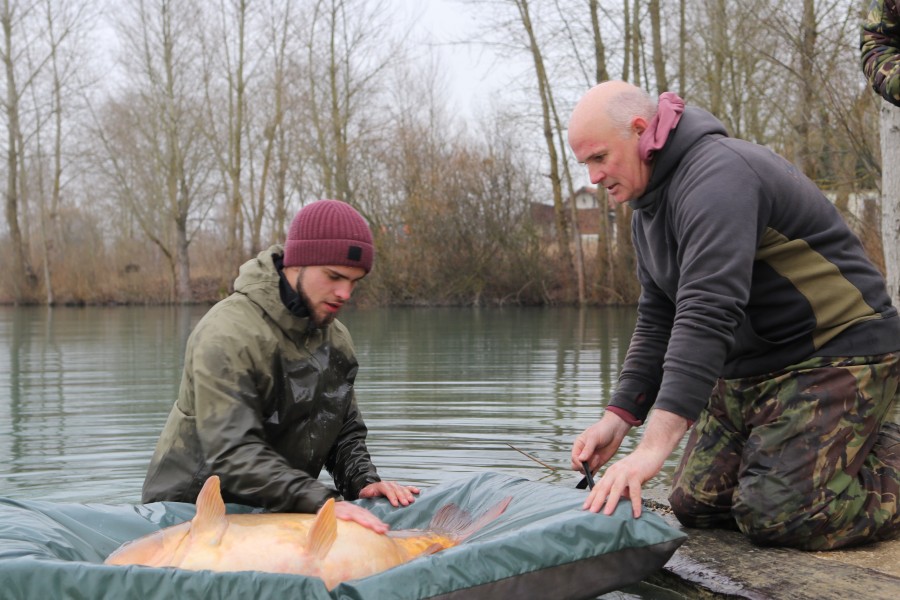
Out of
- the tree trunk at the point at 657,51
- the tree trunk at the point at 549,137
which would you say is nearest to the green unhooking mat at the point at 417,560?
the tree trunk at the point at 657,51

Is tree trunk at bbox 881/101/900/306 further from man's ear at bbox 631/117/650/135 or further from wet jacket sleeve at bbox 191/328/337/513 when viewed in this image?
wet jacket sleeve at bbox 191/328/337/513

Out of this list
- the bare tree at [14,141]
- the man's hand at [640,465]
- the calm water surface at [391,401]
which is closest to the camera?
the man's hand at [640,465]

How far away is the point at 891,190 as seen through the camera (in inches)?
297

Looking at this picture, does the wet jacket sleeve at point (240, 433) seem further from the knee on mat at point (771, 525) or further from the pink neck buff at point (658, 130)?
the pink neck buff at point (658, 130)

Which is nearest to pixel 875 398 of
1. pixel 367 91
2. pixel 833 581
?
pixel 833 581

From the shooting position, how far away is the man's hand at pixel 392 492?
161 inches

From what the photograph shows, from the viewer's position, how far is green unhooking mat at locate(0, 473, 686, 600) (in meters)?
2.85

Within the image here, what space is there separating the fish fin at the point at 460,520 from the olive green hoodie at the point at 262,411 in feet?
1.41

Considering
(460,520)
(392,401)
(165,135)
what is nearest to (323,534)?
(460,520)

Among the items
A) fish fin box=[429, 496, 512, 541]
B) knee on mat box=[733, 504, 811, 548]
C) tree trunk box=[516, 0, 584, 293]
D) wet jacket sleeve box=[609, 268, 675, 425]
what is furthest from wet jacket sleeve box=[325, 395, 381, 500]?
tree trunk box=[516, 0, 584, 293]

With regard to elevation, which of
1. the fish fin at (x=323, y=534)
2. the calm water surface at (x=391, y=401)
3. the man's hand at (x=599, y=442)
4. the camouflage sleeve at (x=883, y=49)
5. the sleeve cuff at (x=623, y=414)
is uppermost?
the camouflage sleeve at (x=883, y=49)

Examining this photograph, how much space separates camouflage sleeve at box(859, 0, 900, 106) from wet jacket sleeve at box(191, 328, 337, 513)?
9.28 ft

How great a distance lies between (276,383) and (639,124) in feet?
5.70

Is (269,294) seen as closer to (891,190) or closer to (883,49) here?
(883,49)
